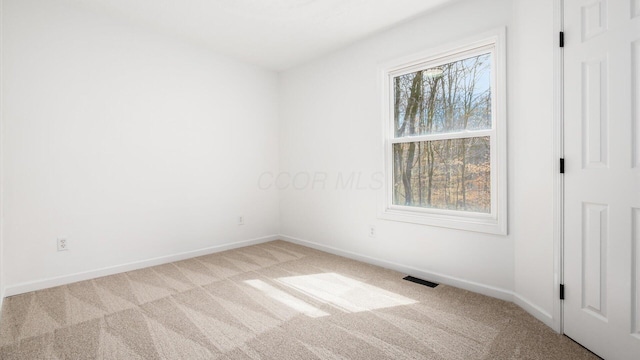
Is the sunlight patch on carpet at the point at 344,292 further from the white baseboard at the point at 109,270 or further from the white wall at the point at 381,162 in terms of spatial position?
the white baseboard at the point at 109,270

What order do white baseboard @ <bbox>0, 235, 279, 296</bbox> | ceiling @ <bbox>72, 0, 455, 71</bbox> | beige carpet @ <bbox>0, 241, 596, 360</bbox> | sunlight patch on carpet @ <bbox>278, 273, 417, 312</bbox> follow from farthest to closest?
ceiling @ <bbox>72, 0, 455, 71</bbox> → white baseboard @ <bbox>0, 235, 279, 296</bbox> → sunlight patch on carpet @ <bbox>278, 273, 417, 312</bbox> → beige carpet @ <bbox>0, 241, 596, 360</bbox>

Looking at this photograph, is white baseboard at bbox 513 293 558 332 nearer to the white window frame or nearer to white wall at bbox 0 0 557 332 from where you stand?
white wall at bbox 0 0 557 332

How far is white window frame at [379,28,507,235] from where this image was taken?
7.98 ft

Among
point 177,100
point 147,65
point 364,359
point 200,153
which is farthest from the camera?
point 200,153

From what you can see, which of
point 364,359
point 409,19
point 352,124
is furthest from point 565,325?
point 409,19

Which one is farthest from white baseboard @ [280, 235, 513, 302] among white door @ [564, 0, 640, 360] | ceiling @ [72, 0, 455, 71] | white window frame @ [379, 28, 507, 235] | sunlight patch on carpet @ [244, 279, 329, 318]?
ceiling @ [72, 0, 455, 71]

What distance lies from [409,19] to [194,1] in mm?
2079

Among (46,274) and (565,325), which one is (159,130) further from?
(565,325)

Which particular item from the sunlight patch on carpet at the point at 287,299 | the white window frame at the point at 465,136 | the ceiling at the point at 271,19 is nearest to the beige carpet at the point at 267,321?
the sunlight patch on carpet at the point at 287,299

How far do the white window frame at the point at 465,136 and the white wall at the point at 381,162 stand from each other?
0.21 feet

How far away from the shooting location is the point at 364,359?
1.68 metres

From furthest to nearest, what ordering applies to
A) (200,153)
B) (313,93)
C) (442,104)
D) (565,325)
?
(313,93) < (200,153) < (442,104) < (565,325)

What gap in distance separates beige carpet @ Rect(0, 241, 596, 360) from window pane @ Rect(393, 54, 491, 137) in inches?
60.3

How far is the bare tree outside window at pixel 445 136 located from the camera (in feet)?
8.68
